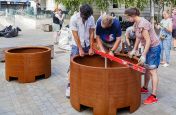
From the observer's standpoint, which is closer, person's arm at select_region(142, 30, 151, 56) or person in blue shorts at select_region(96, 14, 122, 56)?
person's arm at select_region(142, 30, 151, 56)

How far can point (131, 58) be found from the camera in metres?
6.12

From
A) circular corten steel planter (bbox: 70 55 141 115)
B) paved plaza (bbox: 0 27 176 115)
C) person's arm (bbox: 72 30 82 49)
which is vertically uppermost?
person's arm (bbox: 72 30 82 49)

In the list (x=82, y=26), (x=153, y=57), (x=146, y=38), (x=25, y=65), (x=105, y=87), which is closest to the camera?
(x=105, y=87)

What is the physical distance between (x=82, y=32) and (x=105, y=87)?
1.40 m

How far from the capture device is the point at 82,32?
243 inches

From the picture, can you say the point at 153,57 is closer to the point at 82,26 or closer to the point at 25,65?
the point at 82,26

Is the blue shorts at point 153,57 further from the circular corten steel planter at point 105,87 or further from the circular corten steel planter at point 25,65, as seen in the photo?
the circular corten steel planter at point 25,65

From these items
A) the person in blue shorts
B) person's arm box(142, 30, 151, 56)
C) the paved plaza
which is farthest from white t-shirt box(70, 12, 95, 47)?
the paved plaza

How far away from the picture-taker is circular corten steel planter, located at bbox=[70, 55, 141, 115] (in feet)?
17.0

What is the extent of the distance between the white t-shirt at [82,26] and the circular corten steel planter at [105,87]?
79 centimetres

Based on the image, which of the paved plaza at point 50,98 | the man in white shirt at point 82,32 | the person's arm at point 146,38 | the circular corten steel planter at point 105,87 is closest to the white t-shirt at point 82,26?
the man in white shirt at point 82,32

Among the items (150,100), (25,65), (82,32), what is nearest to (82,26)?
(82,32)

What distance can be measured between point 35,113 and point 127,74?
1684mm

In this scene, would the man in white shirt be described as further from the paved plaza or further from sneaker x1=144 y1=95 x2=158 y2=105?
sneaker x1=144 y1=95 x2=158 y2=105
